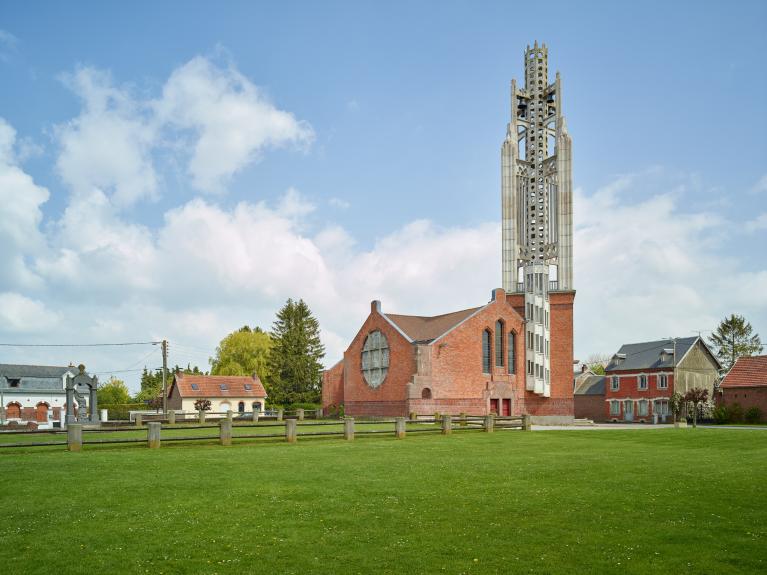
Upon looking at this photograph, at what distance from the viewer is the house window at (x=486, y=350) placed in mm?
55594

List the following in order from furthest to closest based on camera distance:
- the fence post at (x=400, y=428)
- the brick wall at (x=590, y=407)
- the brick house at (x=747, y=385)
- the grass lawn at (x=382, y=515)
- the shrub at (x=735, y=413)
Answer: the brick wall at (x=590, y=407), the shrub at (x=735, y=413), the brick house at (x=747, y=385), the fence post at (x=400, y=428), the grass lawn at (x=382, y=515)

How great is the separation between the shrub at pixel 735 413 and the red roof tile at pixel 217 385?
5236cm

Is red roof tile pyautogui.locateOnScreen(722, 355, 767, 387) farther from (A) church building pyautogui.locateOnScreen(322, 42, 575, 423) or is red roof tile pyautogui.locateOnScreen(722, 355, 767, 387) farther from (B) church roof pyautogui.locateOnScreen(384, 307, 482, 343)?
(B) church roof pyautogui.locateOnScreen(384, 307, 482, 343)

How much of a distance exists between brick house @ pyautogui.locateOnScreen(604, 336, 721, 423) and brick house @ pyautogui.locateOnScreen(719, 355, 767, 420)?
3.70m

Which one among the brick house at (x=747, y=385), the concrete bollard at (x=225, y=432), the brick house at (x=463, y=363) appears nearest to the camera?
the concrete bollard at (x=225, y=432)

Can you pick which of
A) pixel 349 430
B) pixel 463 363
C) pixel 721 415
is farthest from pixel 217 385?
pixel 721 415

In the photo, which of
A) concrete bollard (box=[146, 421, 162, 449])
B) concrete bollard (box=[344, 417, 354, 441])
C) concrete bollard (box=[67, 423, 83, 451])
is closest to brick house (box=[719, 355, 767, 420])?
concrete bollard (box=[344, 417, 354, 441])

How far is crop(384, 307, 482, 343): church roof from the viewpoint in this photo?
55.5 meters

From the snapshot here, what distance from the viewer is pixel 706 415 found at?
62594 mm

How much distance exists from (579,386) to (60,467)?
2782 inches

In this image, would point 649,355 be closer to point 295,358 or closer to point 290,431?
point 295,358

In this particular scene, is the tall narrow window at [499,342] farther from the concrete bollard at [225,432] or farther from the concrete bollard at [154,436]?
the concrete bollard at [154,436]

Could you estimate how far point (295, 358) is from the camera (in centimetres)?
7994

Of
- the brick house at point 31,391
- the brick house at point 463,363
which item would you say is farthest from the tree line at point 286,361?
the brick house at point 463,363
